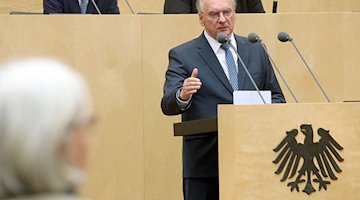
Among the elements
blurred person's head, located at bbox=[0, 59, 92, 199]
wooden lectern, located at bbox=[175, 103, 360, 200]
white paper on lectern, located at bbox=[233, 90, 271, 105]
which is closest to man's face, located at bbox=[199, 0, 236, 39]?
white paper on lectern, located at bbox=[233, 90, 271, 105]

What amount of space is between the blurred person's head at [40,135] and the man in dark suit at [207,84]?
3.00 meters

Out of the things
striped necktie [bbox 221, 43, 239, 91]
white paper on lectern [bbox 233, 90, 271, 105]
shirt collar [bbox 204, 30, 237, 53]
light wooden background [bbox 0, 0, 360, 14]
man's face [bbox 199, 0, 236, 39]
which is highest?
light wooden background [bbox 0, 0, 360, 14]

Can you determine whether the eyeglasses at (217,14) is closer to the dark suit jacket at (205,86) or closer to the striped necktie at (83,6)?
the dark suit jacket at (205,86)

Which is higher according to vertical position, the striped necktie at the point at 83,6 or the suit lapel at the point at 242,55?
the striped necktie at the point at 83,6

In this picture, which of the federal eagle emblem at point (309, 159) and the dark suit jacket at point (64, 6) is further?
the dark suit jacket at point (64, 6)

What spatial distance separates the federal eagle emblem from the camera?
3.83 metres

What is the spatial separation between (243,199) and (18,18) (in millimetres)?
1958

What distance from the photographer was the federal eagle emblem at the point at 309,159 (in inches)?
151

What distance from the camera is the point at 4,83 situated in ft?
3.22

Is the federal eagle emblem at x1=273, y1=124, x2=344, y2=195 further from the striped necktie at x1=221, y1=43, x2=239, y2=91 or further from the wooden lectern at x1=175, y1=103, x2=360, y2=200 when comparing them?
the striped necktie at x1=221, y1=43, x2=239, y2=91

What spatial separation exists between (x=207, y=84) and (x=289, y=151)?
0.58m

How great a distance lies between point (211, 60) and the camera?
4316 mm

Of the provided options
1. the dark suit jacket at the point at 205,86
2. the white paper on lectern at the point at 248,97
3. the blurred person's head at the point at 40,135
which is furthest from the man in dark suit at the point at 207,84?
the blurred person's head at the point at 40,135

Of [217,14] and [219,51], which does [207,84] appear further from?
[217,14]
